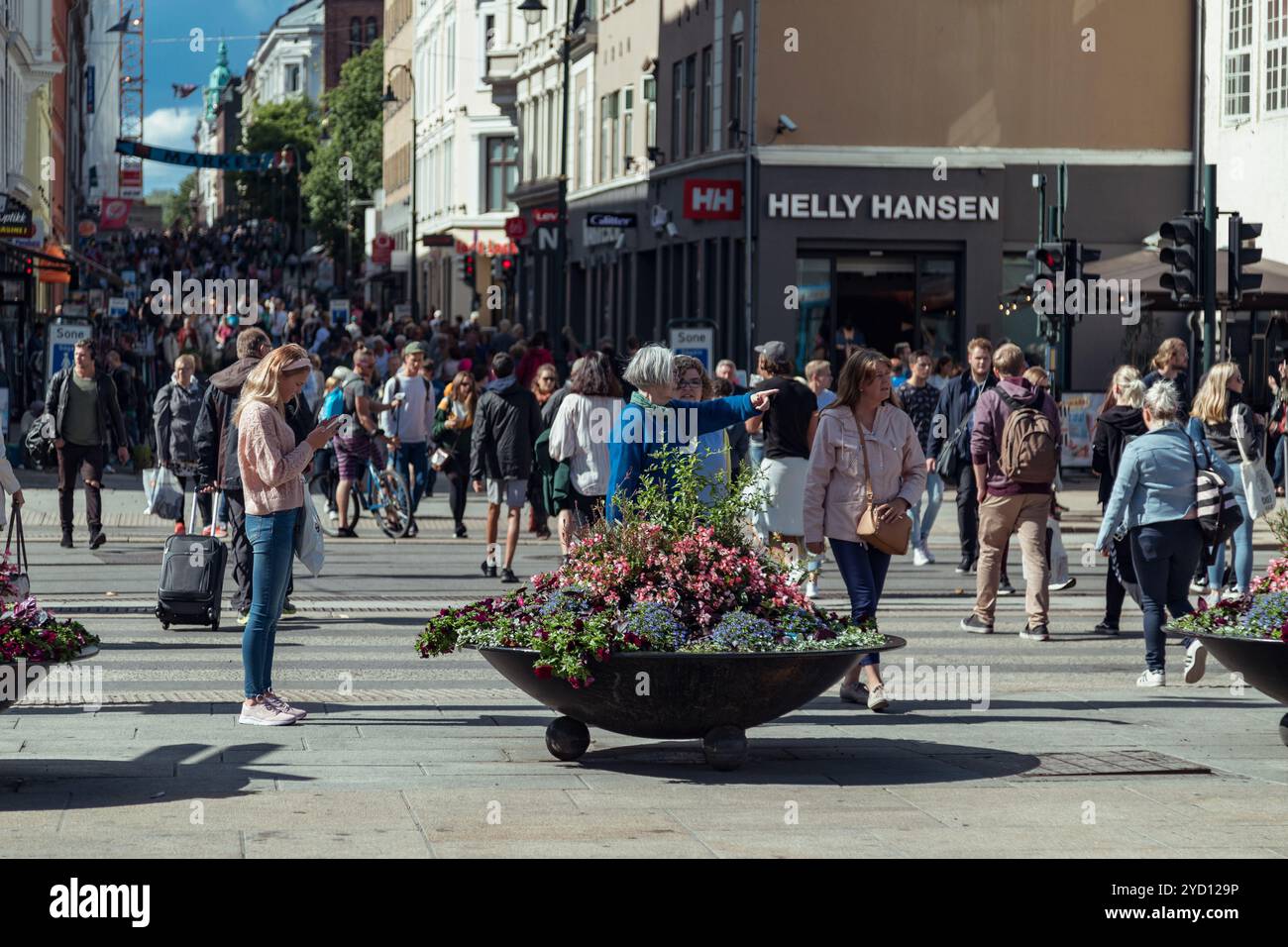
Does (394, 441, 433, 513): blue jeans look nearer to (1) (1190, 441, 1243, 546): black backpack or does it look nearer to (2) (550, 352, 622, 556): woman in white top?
(2) (550, 352, 622, 556): woman in white top

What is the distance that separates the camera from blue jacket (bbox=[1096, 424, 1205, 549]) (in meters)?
12.3

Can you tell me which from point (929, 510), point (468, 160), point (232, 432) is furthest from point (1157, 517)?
point (468, 160)

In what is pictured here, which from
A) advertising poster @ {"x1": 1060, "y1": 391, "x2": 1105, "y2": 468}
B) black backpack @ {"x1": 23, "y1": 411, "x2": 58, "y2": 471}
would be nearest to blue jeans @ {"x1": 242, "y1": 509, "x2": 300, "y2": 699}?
black backpack @ {"x1": 23, "y1": 411, "x2": 58, "y2": 471}

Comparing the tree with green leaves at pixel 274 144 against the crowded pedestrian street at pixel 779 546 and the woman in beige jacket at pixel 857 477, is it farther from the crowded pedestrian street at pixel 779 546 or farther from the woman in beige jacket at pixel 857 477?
the woman in beige jacket at pixel 857 477

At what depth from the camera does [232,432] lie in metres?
13.3

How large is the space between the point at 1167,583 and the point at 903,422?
2153mm

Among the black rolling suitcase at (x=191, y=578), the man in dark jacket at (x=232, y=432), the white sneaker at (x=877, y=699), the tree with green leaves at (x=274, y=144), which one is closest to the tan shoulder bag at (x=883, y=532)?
the white sneaker at (x=877, y=699)

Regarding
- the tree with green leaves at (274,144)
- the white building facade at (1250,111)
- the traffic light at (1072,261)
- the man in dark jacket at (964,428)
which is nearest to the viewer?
the man in dark jacket at (964,428)

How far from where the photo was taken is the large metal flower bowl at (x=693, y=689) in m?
8.77

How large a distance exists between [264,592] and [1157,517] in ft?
16.4

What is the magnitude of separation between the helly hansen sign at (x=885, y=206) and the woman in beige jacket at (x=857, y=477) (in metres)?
24.0
